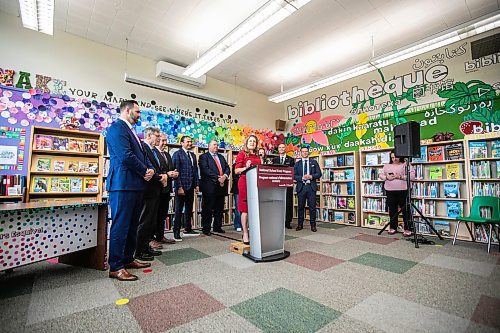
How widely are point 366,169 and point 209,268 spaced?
438 cm

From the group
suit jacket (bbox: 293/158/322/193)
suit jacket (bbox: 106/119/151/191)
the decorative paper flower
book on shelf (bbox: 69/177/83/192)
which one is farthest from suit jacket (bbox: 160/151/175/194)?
the decorative paper flower

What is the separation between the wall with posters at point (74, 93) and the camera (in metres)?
3.84

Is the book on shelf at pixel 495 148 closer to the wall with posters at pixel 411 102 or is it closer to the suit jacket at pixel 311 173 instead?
the wall with posters at pixel 411 102

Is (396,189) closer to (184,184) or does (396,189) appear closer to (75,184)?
(184,184)

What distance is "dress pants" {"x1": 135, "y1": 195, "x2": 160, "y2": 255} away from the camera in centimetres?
284

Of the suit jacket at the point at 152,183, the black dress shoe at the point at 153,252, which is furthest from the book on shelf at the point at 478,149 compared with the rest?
the black dress shoe at the point at 153,252

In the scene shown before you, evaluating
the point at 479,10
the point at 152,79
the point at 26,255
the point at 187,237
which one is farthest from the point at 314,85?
the point at 26,255

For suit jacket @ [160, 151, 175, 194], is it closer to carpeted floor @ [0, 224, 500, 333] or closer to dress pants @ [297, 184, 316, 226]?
carpeted floor @ [0, 224, 500, 333]

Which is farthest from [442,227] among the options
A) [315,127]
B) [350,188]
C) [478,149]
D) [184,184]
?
[184,184]

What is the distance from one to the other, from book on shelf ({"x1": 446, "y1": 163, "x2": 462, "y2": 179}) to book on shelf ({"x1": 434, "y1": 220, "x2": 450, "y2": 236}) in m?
0.85

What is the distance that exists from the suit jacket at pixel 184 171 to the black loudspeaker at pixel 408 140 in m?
3.55

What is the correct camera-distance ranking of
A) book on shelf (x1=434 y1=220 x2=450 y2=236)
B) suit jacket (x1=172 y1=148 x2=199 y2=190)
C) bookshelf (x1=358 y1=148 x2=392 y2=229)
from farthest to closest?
1. bookshelf (x1=358 y1=148 x2=392 y2=229)
2. book on shelf (x1=434 y1=220 x2=450 y2=236)
3. suit jacket (x1=172 y1=148 x2=199 y2=190)

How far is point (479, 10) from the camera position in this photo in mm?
3879

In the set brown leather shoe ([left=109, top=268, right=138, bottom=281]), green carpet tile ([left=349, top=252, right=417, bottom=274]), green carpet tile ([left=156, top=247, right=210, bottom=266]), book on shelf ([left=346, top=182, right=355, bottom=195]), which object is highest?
book on shelf ([left=346, top=182, right=355, bottom=195])
